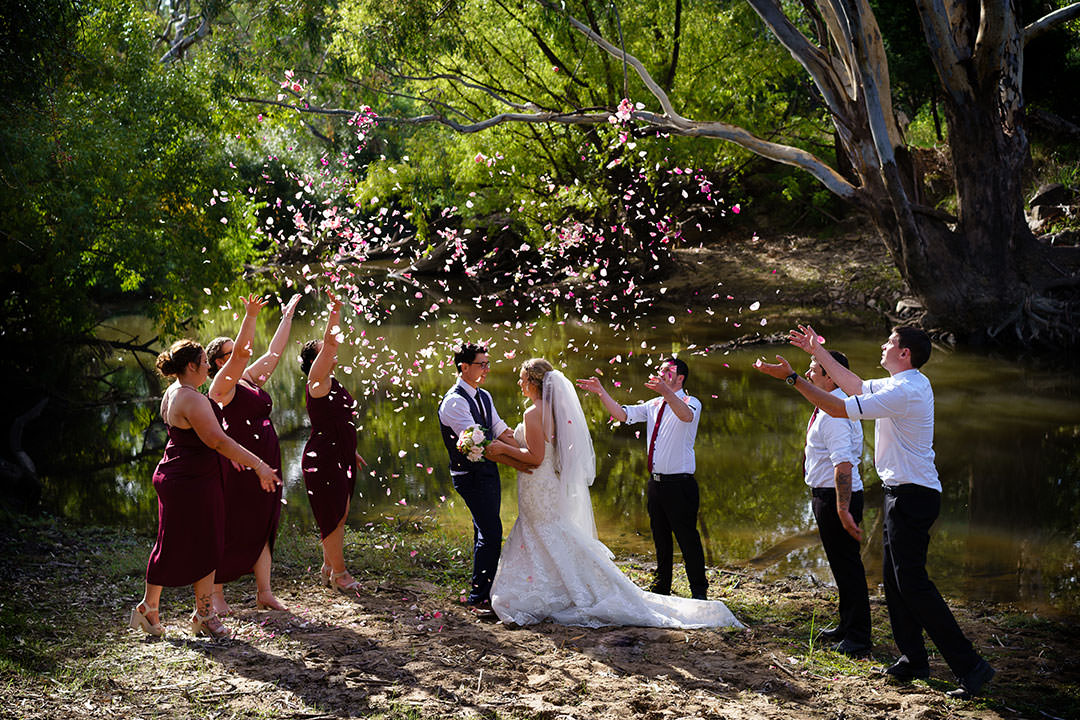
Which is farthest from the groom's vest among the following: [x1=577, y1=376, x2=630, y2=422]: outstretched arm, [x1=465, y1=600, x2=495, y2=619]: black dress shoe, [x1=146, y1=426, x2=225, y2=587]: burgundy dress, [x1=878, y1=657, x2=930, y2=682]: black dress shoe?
[x1=878, y1=657, x2=930, y2=682]: black dress shoe

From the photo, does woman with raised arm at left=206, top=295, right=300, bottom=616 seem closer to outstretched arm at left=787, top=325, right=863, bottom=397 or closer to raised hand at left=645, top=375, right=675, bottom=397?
raised hand at left=645, top=375, right=675, bottom=397

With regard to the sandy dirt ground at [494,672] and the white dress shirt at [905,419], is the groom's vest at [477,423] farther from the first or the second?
the white dress shirt at [905,419]

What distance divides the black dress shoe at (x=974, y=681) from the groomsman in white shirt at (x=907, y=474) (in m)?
0.05

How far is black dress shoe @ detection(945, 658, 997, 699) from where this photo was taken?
16.5 ft

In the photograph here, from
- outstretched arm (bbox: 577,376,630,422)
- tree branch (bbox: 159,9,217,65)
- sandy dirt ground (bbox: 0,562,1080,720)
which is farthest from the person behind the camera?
tree branch (bbox: 159,9,217,65)

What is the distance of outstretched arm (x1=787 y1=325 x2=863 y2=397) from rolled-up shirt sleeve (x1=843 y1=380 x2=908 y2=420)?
0.34 feet

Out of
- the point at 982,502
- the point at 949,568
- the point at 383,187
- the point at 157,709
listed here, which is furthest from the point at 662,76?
the point at 157,709

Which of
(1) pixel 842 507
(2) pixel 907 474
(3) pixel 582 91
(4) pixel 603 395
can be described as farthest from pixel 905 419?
(3) pixel 582 91

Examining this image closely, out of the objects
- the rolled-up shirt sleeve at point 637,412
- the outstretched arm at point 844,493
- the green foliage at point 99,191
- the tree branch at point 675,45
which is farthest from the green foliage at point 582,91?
the outstretched arm at point 844,493

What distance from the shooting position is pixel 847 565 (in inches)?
240

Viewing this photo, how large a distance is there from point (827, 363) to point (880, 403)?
1.22 ft

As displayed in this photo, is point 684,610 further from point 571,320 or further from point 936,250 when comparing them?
point 571,320

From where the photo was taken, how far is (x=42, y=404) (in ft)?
47.2

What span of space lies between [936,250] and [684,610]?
529 inches
